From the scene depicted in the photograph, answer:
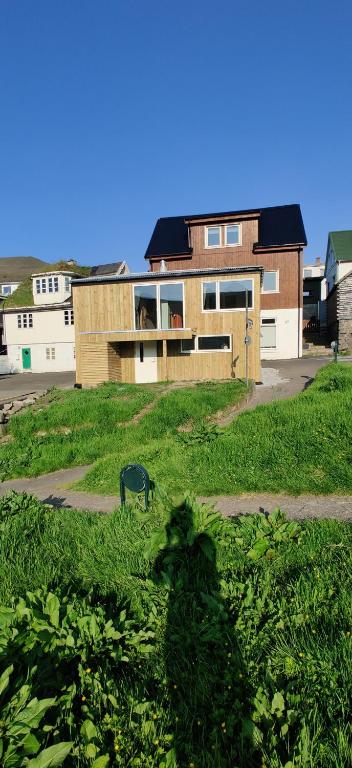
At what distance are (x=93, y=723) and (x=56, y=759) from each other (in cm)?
55

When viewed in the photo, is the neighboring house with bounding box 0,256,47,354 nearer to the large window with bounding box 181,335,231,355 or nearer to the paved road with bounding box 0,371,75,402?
the paved road with bounding box 0,371,75,402

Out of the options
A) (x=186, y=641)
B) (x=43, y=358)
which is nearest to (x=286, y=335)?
(x=43, y=358)

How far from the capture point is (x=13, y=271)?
201 feet

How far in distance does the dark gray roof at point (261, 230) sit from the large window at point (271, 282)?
2112 mm

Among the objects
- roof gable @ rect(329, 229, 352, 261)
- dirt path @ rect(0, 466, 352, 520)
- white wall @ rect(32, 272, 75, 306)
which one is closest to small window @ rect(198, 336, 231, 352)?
dirt path @ rect(0, 466, 352, 520)

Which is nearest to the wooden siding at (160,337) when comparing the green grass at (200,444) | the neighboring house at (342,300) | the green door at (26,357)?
the green grass at (200,444)

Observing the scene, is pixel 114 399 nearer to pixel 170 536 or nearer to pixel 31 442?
pixel 31 442

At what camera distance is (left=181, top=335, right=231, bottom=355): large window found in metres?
21.5

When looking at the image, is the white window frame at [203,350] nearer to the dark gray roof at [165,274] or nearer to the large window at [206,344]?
the large window at [206,344]

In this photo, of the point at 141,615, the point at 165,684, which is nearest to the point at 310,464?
the point at 141,615

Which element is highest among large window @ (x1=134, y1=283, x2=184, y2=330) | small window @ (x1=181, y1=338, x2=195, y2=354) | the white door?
large window @ (x1=134, y1=283, x2=184, y2=330)

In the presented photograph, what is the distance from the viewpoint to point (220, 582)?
155 inches

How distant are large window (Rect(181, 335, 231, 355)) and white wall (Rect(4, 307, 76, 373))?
14733 mm

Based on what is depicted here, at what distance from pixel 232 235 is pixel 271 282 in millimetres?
4572
